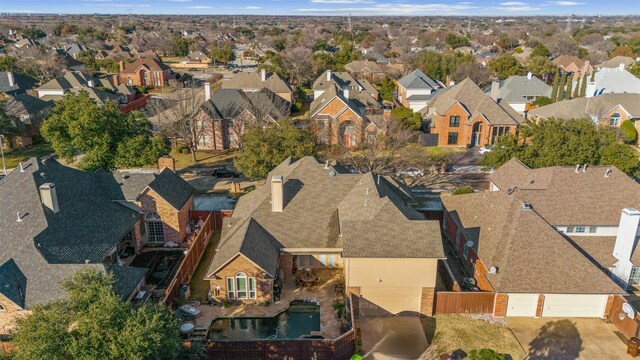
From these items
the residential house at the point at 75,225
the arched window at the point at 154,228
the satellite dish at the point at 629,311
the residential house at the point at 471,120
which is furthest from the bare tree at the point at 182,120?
the satellite dish at the point at 629,311

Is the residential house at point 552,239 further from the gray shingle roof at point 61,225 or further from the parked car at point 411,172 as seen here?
the gray shingle roof at point 61,225

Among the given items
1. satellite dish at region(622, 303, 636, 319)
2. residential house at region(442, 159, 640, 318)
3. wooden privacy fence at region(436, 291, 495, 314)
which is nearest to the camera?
satellite dish at region(622, 303, 636, 319)

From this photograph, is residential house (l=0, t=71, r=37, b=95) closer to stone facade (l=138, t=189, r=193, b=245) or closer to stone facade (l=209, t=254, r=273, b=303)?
stone facade (l=138, t=189, r=193, b=245)

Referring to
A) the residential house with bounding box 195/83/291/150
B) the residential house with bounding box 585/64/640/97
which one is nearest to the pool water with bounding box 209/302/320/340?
the residential house with bounding box 195/83/291/150

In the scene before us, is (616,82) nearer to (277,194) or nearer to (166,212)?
(277,194)

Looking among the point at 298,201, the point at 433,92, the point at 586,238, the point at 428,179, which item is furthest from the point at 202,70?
the point at 586,238
